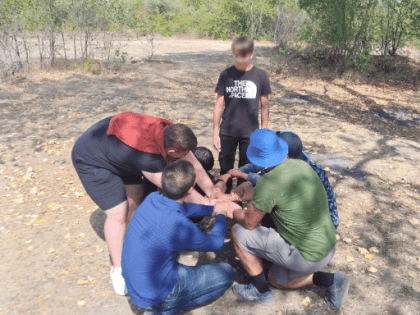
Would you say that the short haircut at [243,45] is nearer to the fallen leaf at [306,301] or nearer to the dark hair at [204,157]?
the dark hair at [204,157]

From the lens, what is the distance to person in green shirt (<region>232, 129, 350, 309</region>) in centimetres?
229

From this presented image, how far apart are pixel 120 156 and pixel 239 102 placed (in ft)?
5.21

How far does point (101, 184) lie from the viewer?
8.91 feet

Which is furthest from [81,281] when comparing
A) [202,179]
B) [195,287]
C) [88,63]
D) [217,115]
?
[88,63]

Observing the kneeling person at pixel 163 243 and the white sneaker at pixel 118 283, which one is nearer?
the kneeling person at pixel 163 243

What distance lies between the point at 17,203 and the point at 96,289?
2123 mm

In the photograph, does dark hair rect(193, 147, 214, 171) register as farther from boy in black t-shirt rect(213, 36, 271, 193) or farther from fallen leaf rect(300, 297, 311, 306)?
fallen leaf rect(300, 297, 311, 306)

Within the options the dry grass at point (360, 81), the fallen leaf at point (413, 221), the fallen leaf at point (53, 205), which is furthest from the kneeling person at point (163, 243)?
the dry grass at point (360, 81)

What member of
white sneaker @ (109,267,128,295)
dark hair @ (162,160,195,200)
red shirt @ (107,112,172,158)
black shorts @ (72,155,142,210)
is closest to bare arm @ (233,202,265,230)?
dark hair @ (162,160,195,200)

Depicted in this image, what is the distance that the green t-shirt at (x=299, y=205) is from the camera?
7.47ft

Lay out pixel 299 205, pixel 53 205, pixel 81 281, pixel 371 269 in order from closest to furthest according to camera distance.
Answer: pixel 299 205 < pixel 81 281 < pixel 371 269 < pixel 53 205

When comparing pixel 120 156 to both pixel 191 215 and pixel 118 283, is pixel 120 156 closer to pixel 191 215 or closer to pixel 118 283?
pixel 191 215

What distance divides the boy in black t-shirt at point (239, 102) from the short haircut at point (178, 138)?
1346 mm

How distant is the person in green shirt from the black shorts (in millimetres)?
1067
